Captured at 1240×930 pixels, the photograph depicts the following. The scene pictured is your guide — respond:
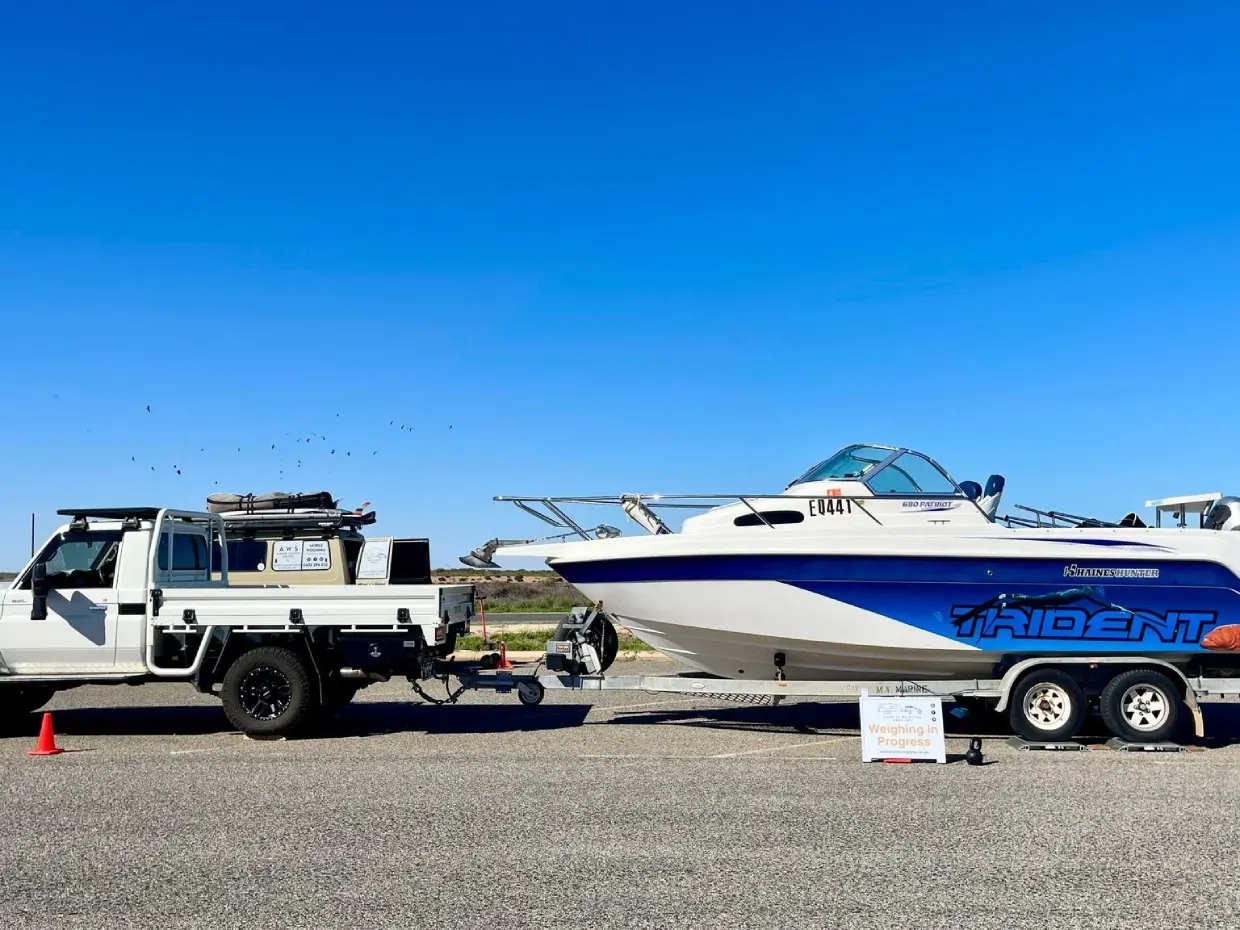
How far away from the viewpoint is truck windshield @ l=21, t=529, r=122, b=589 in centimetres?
1050

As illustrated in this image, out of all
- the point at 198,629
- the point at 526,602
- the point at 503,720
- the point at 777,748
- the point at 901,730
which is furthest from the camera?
the point at 526,602

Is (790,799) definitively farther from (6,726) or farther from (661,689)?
(6,726)

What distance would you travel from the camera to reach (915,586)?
10.1 metres

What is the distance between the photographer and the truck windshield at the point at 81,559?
34.4ft

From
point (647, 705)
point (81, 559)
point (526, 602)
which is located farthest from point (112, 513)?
point (526, 602)

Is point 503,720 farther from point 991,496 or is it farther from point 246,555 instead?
point 991,496

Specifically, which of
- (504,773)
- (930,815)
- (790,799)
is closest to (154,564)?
(504,773)

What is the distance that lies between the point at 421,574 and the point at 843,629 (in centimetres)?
620

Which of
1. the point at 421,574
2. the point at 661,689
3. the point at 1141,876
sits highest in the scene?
the point at 421,574

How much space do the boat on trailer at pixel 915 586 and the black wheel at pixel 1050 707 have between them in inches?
9.6

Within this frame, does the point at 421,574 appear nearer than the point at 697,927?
No

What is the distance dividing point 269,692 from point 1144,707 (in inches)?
312

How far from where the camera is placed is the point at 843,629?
33.5 feet

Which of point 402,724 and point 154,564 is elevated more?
point 154,564
